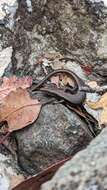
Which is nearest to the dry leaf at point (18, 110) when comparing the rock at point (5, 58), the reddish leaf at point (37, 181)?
the rock at point (5, 58)

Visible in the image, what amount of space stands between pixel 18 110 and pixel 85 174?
1.82 m

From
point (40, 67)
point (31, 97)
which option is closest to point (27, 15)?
point (40, 67)

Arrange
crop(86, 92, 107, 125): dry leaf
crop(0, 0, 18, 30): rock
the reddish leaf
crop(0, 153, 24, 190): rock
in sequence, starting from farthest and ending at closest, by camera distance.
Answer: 1. crop(0, 0, 18, 30): rock
2. crop(86, 92, 107, 125): dry leaf
3. crop(0, 153, 24, 190): rock
4. the reddish leaf

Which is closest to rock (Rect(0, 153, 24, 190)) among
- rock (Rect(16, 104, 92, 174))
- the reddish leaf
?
rock (Rect(16, 104, 92, 174))

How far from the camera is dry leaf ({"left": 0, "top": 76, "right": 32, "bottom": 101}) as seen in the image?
423 cm

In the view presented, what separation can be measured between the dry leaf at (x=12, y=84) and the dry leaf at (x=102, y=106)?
0.50m

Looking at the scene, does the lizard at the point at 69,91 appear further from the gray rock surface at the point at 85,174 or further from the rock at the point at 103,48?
the gray rock surface at the point at 85,174

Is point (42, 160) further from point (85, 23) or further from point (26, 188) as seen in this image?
point (85, 23)

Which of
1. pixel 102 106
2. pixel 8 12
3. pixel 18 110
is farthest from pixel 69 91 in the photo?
pixel 8 12

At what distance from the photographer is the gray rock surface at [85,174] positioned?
2260mm

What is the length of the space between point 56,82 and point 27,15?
66cm

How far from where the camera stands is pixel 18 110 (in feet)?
13.3

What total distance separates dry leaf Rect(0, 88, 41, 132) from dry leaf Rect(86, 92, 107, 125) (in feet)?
1.47

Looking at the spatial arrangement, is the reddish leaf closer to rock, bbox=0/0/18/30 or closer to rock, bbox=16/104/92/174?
rock, bbox=16/104/92/174
